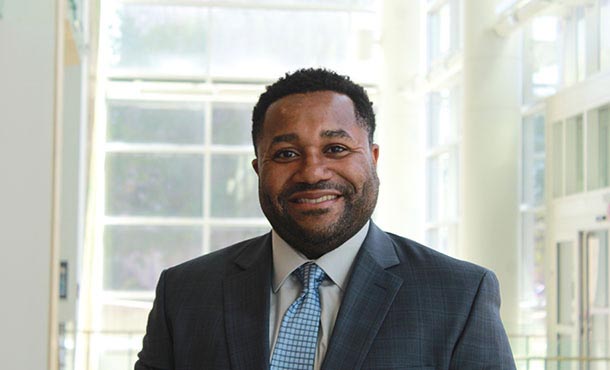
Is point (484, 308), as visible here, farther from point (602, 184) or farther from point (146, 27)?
point (146, 27)

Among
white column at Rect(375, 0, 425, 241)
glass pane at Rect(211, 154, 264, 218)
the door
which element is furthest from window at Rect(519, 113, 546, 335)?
glass pane at Rect(211, 154, 264, 218)

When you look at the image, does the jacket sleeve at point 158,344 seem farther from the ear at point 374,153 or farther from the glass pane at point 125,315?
the glass pane at point 125,315

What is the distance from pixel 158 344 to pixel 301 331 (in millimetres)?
334

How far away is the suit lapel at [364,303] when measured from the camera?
2.04m

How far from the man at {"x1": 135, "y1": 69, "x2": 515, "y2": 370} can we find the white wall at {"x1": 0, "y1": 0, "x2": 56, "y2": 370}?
9.35 feet

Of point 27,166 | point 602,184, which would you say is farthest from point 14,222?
point 602,184

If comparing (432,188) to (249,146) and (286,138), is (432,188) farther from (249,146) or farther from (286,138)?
(286,138)

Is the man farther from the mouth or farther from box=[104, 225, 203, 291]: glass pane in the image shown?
box=[104, 225, 203, 291]: glass pane

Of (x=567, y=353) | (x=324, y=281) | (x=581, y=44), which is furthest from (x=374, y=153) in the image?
(x=581, y=44)

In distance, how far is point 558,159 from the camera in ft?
43.6

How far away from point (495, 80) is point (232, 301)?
1257 centimetres

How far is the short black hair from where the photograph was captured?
6.97 feet

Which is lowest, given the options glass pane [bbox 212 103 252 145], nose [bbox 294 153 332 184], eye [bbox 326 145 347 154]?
nose [bbox 294 153 332 184]

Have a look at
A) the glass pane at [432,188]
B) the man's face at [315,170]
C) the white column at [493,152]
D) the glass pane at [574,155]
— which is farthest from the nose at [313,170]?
the glass pane at [432,188]
